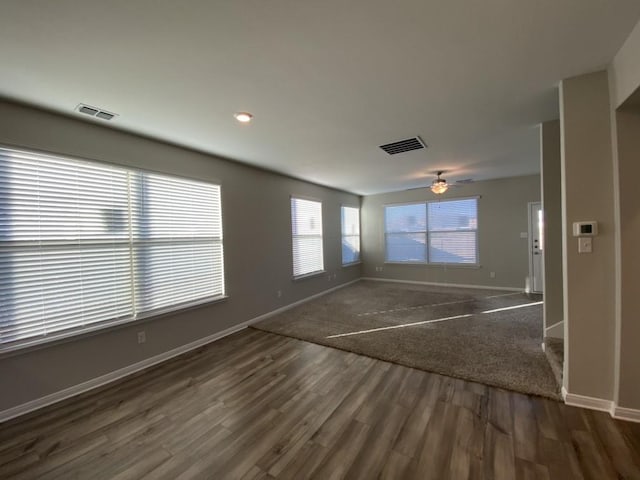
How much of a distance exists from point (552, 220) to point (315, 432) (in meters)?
3.05

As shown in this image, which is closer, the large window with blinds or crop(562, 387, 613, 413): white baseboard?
crop(562, 387, 613, 413): white baseboard

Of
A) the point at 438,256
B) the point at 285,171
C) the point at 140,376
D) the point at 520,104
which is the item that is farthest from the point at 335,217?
the point at 140,376

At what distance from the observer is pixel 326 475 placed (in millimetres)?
1514

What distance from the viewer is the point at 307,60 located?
1714 millimetres

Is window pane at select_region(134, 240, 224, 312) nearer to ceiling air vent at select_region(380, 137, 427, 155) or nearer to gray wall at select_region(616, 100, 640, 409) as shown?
ceiling air vent at select_region(380, 137, 427, 155)

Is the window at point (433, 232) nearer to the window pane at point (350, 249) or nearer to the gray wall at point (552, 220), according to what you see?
the window pane at point (350, 249)

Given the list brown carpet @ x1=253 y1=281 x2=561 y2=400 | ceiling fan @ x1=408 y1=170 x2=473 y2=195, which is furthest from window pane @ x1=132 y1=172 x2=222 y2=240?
ceiling fan @ x1=408 y1=170 x2=473 y2=195

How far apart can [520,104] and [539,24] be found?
1.11 metres

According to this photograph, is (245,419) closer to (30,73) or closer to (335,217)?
(30,73)

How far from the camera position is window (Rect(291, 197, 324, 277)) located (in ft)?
17.2

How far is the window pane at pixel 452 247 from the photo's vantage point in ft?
20.8

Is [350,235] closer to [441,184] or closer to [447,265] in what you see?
[447,265]

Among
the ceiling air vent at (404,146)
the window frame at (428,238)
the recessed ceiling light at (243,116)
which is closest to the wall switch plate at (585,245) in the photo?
the ceiling air vent at (404,146)

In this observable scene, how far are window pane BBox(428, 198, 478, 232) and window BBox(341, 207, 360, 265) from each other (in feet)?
6.49
